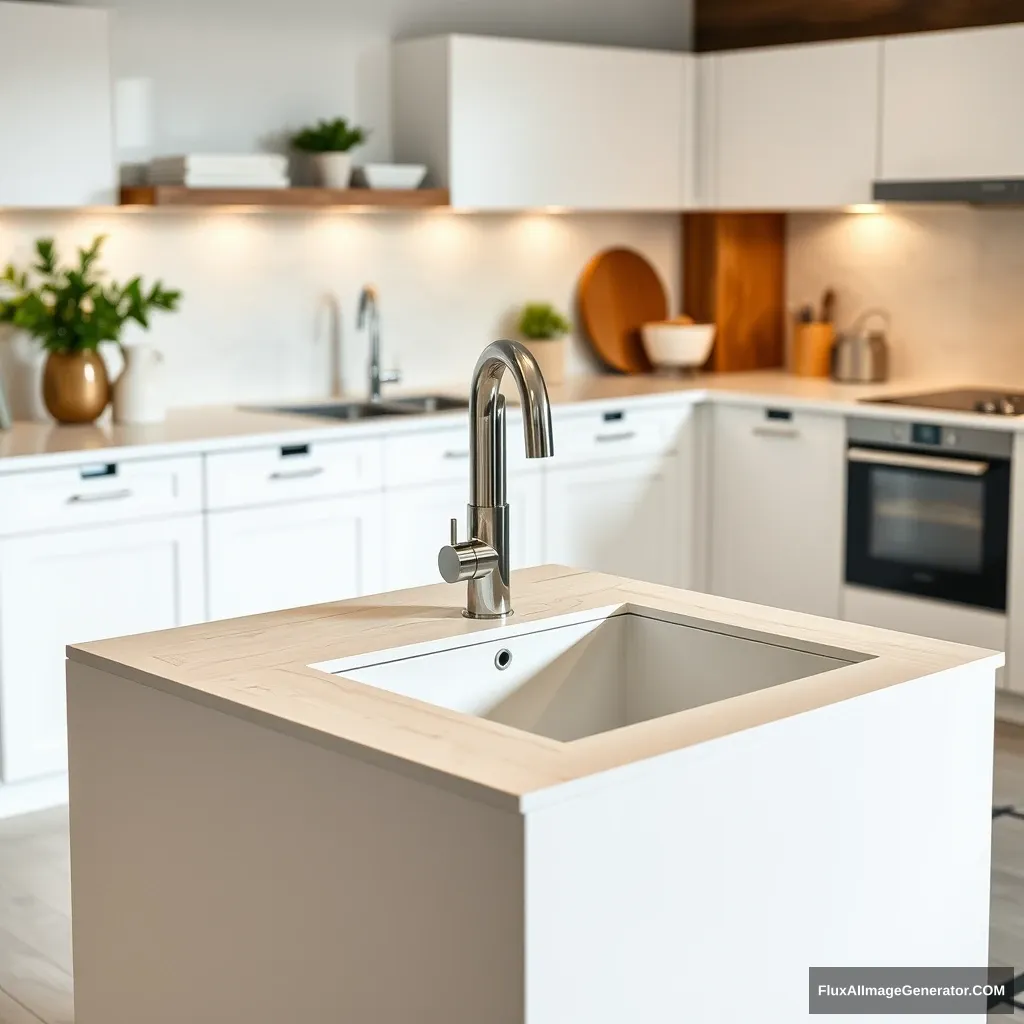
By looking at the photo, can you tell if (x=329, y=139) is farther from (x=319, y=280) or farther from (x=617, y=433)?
(x=617, y=433)

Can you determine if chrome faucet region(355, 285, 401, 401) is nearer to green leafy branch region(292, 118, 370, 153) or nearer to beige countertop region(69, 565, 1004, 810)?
green leafy branch region(292, 118, 370, 153)

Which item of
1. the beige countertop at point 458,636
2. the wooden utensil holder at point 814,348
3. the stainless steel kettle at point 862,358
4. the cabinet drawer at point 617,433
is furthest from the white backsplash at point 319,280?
the beige countertop at point 458,636

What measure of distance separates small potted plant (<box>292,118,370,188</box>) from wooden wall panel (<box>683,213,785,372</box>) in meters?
1.62

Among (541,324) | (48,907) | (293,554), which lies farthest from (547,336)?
(48,907)

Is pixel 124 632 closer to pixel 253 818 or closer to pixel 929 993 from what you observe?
pixel 253 818

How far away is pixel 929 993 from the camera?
6.95 ft

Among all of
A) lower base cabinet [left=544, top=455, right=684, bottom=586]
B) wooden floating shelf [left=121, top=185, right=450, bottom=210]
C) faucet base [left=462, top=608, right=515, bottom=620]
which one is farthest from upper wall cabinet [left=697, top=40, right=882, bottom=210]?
faucet base [left=462, top=608, right=515, bottom=620]

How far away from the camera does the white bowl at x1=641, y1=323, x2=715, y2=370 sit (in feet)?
19.0

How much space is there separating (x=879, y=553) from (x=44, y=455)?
8.47ft

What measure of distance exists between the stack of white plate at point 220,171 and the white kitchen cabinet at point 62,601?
3.32 ft

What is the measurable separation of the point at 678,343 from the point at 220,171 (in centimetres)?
193

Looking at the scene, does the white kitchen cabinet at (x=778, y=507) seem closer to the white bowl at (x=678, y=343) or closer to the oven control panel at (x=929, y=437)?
the oven control panel at (x=929, y=437)

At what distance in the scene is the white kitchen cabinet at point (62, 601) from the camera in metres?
3.95

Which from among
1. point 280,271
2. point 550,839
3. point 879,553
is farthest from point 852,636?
point 280,271
